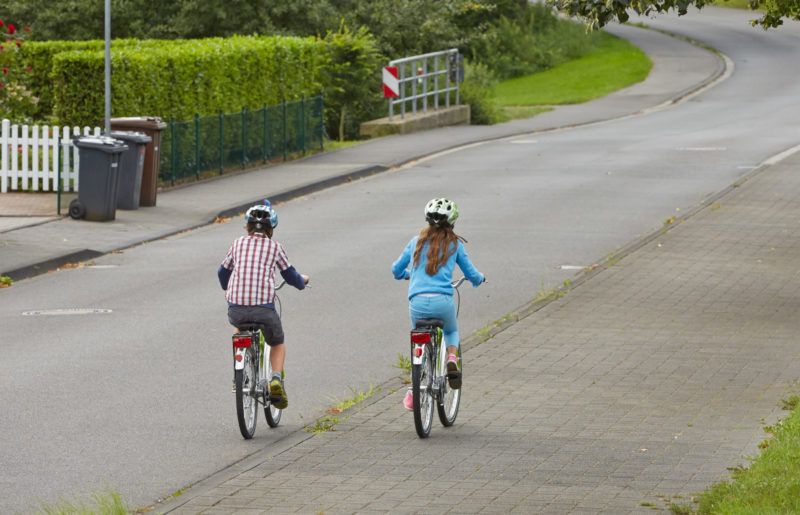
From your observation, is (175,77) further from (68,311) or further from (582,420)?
(582,420)

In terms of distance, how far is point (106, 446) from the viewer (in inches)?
350

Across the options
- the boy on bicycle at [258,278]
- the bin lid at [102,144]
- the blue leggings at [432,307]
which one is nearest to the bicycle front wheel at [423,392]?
the blue leggings at [432,307]

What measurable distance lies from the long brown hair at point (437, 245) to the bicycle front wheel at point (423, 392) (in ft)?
1.77

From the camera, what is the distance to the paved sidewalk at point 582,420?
24.7ft

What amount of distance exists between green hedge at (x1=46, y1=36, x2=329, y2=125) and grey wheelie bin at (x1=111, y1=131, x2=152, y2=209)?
2750 mm

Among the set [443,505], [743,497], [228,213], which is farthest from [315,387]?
[228,213]

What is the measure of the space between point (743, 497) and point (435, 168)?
65.3 feet

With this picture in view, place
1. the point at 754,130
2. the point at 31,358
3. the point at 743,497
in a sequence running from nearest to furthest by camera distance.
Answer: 1. the point at 743,497
2. the point at 31,358
3. the point at 754,130

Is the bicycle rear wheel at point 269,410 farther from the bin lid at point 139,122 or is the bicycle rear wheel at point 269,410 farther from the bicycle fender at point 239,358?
the bin lid at point 139,122

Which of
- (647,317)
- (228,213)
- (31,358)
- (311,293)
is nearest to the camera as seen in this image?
(31,358)

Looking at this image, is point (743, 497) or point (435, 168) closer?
point (743, 497)

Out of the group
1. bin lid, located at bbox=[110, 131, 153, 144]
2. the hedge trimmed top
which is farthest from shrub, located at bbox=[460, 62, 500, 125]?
bin lid, located at bbox=[110, 131, 153, 144]

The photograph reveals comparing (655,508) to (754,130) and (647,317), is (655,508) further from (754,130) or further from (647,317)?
(754,130)

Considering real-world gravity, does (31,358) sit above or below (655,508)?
below
